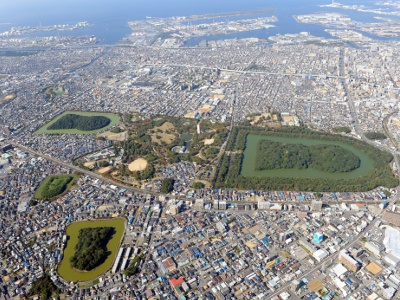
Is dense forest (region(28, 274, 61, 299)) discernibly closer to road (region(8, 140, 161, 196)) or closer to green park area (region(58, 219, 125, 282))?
green park area (region(58, 219, 125, 282))

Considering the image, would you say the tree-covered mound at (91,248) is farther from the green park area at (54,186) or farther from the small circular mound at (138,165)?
the small circular mound at (138,165)

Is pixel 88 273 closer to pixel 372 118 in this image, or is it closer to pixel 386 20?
pixel 372 118

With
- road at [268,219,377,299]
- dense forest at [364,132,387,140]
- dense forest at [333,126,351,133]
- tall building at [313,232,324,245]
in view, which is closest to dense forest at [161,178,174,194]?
tall building at [313,232,324,245]

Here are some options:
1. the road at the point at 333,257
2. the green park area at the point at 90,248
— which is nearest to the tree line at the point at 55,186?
the green park area at the point at 90,248

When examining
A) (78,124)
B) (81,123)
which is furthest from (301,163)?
(78,124)

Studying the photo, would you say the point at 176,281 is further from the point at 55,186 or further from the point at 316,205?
the point at 55,186

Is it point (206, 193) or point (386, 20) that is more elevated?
point (386, 20)

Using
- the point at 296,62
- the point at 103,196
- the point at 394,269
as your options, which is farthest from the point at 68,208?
the point at 296,62
